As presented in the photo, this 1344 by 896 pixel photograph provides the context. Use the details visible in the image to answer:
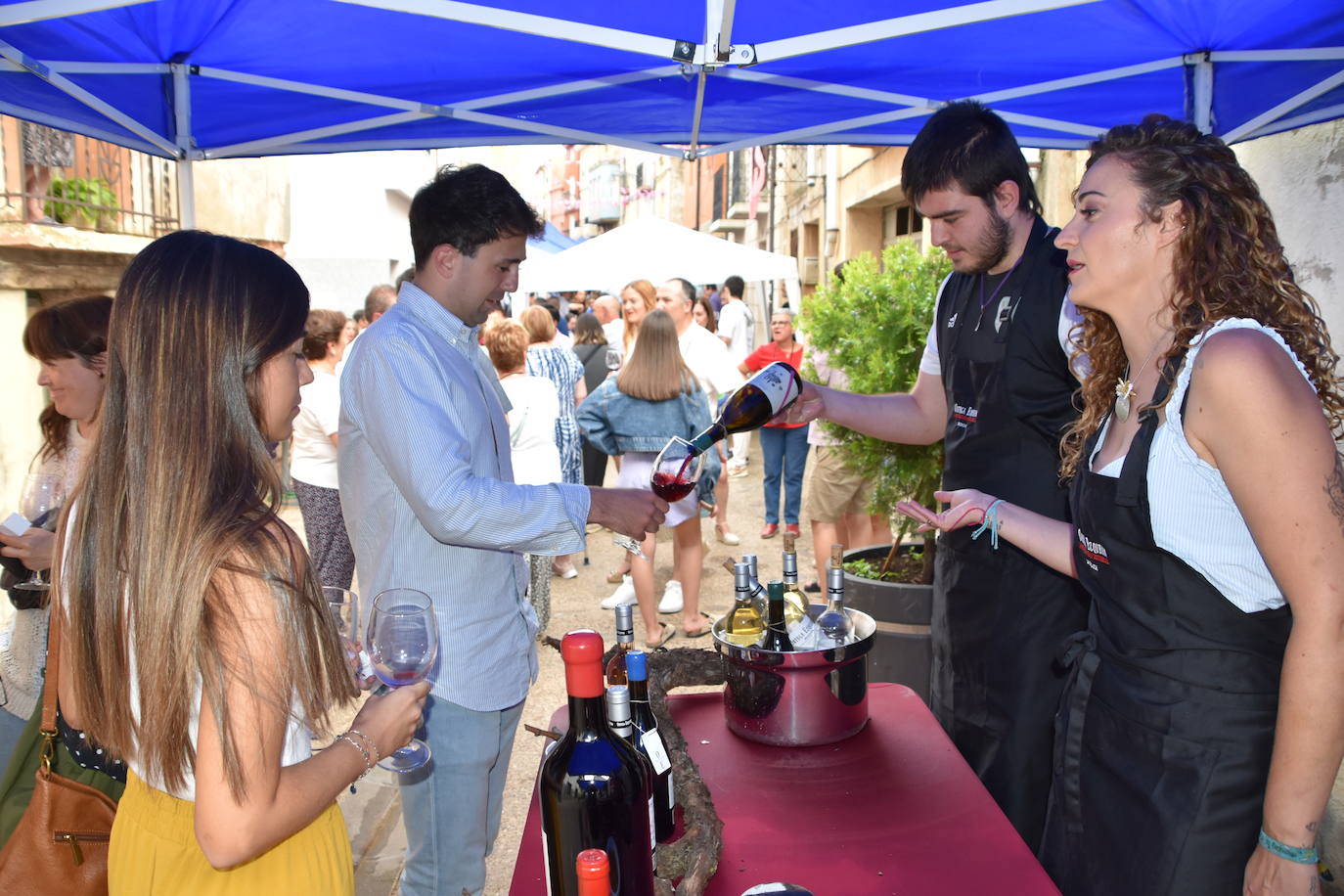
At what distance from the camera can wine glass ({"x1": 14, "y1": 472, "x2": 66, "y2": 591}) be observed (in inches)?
101

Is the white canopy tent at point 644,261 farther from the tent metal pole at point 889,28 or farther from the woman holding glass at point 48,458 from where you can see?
the woman holding glass at point 48,458

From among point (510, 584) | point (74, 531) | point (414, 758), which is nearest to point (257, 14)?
point (510, 584)

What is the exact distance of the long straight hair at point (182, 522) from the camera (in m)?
1.21

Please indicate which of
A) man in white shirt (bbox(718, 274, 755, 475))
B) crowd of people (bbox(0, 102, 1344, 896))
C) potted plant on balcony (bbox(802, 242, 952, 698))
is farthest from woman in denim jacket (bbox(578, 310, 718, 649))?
man in white shirt (bbox(718, 274, 755, 475))

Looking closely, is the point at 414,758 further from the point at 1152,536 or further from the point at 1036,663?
the point at 1036,663

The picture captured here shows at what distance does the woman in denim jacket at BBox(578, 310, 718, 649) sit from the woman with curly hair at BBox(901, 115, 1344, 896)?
3.66m

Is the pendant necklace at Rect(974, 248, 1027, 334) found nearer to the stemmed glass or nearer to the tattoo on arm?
the stemmed glass

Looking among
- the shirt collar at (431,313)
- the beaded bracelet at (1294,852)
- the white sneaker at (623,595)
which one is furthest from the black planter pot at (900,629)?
the white sneaker at (623,595)

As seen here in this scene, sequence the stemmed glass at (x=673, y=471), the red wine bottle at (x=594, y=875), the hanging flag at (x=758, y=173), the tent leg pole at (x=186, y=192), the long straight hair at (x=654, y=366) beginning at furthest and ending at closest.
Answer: the hanging flag at (x=758, y=173) < the long straight hair at (x=654, y=366) < the tent leg pole at (x=186, y=192) < the stemmed glass at (x=673, y=471) < the red wine bottle at (x=594, y=875)

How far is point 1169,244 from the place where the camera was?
170cm

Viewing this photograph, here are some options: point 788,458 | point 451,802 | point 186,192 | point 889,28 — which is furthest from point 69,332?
point 788,458

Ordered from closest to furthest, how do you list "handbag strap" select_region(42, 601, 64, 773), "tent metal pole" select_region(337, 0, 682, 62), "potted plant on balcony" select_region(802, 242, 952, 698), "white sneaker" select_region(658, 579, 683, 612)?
"handbag strap" select_region(42, 601, 64, 773), "tent metal pole" select_region(337, 0, 682, 62), "potted plant on balcony" select_region(802, 242, 952, 698), "white sneaker" select_region(658, 579, 683, 612)

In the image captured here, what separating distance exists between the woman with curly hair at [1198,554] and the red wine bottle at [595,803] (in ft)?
2.96

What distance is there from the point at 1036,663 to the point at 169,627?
203cm
